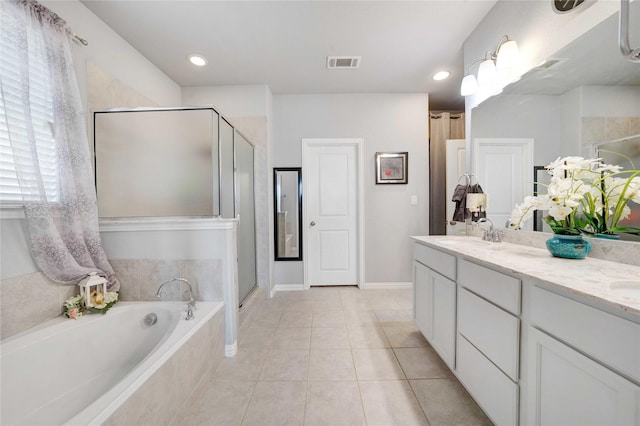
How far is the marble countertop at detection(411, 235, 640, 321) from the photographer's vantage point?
64 centimetres

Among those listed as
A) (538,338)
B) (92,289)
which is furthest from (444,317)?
(92,289)

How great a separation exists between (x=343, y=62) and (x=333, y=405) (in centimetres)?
273

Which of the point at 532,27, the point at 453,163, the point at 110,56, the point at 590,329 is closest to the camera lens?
the point at 590,329

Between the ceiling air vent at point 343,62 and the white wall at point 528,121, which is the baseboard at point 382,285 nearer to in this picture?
the white wall at point 528,121

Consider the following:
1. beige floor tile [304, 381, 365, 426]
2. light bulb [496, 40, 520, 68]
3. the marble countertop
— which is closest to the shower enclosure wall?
beige floor tile [304, 381, 365, 426]

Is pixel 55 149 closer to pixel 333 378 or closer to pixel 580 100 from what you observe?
pixel 333 378

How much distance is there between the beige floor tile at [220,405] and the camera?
1.19 metres

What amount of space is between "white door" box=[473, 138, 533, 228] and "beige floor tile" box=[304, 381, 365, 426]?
1.49 metres

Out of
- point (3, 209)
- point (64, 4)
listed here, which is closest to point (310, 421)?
point (3, 209)

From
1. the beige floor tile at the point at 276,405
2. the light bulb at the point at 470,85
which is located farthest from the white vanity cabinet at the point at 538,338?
the light bulb at the point at 470,85

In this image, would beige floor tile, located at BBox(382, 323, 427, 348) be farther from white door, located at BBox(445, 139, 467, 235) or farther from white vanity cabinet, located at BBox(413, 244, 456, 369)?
white door, located at BBox(445, 139, 467, 235)

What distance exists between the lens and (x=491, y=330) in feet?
3.50

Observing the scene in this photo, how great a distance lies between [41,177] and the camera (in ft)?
4.14

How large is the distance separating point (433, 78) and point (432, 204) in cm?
148
